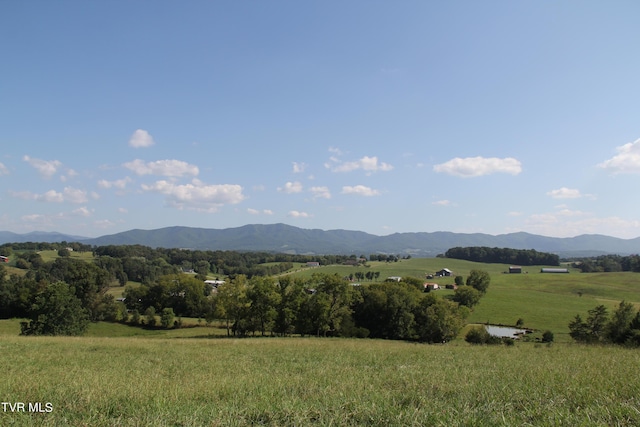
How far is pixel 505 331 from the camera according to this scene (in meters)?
73.3

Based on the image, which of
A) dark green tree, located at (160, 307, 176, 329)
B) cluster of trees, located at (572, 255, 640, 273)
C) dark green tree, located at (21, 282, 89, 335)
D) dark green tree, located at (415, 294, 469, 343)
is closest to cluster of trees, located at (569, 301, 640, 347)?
dark green tree, located at (415, 294, 469, 343)

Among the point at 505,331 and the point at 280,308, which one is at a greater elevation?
the point at 280,308

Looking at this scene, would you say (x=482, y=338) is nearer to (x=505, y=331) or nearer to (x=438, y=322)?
(x=438, y=322)

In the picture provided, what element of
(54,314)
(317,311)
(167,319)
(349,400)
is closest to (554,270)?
(317,311)

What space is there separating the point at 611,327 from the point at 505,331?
75.7ft

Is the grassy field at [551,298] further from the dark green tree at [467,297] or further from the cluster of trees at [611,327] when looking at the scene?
the cluster of trees at [611,327]

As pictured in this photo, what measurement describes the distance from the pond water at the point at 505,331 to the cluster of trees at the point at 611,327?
950cm

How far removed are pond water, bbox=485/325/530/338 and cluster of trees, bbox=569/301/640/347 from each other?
9495 millimetres

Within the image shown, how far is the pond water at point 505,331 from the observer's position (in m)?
69.2

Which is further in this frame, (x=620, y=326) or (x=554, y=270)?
(x=554, y=270)

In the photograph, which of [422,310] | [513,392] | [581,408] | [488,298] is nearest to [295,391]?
[513,392]

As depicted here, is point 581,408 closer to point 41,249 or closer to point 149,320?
point 149,320

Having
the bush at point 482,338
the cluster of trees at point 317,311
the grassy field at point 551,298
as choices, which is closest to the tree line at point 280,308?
the cluster of trees at point 317,311

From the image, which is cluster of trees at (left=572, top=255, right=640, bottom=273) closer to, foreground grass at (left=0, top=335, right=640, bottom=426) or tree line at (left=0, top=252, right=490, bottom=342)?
tree line at (left=0, top=252, right=490, bottom=342)
